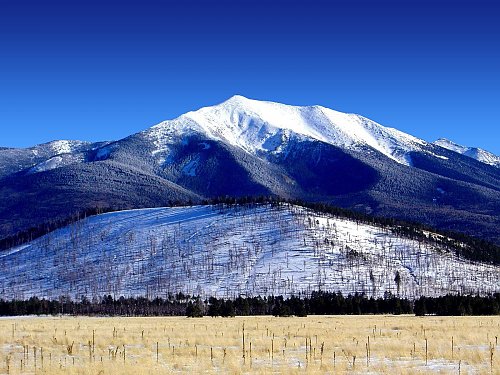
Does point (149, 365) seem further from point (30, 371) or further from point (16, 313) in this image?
point (16, 313)

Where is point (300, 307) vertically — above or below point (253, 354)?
below

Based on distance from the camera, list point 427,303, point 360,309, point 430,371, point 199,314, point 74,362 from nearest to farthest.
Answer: point 430,371
point 74,362
point 199,314
point 427,303
point 360,309

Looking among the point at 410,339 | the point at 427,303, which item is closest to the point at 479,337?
the point at 410,339

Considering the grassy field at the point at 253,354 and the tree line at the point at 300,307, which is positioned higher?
the grassy field at the point at 253,354

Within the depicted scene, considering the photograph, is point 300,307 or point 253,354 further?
point 300,307

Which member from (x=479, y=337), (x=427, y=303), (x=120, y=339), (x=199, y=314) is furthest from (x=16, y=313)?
(x=479, y=337)

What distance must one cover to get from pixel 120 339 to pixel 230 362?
15.2m

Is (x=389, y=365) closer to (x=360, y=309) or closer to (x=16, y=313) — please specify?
(x=360, y=309)

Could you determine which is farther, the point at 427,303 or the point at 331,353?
the point at 427,303

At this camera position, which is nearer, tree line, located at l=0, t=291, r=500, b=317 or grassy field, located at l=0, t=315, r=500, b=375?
grassy field, located at l=0, t=315, r=500, b=375

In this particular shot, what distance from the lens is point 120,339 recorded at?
44.8m

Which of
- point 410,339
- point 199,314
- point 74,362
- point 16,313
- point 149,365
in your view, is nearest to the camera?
point 149,365

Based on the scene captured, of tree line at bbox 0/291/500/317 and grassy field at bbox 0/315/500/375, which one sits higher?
grassy field at bbox 0/315/500/375

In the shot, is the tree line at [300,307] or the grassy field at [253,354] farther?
the tree line at [300,307]
